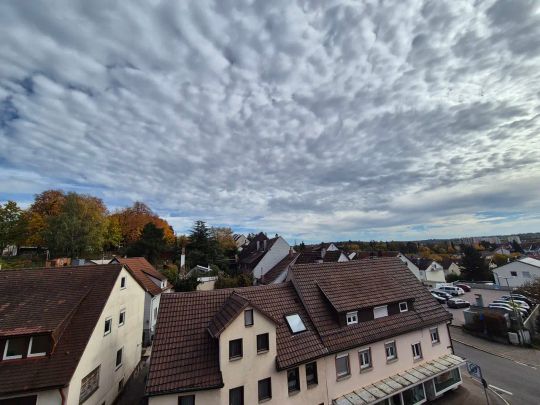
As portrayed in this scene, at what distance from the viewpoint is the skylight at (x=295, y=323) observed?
52.6ft

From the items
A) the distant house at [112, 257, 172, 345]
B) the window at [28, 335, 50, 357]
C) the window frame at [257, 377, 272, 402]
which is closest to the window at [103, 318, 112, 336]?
the window at [28, 335, 50, 357]

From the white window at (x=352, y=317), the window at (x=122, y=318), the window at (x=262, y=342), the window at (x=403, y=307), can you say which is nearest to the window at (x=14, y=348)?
the window at (x=122, y=318)

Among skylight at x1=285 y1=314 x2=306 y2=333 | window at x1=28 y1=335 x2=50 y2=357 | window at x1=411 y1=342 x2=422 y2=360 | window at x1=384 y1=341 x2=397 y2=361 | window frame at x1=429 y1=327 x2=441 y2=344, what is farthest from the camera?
window frame at x1=429 y1=327 x2=441 y2=344

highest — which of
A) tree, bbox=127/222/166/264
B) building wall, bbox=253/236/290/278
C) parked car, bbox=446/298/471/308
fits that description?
tree, bbox=127/222/166/264

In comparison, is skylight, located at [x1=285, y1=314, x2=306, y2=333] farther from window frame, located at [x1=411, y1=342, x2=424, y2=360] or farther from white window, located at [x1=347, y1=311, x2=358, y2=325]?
window frame, located at [x1=411, y1=342, x2=424, y2=360]

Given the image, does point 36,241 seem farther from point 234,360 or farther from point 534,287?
point 534,287

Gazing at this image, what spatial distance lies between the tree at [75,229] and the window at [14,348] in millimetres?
45581

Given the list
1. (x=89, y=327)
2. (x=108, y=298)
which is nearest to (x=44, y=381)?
(x=89, y=327)

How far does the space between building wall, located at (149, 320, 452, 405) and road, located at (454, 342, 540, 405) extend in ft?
28.8

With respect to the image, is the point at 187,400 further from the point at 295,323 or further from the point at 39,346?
the point at 39,346

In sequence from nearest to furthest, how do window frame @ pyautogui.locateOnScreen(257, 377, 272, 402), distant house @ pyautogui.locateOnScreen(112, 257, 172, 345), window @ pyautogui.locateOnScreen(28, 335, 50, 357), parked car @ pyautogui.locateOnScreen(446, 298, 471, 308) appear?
window @ pyautogui.locateOnScreen(28, 335, 50, 357) < window frame @ pyautogui.locateOnScreen(257, 377, 272, 402) < distant house @ pyautogui.locateOnScreen(112, 257, 172, 345) < parked car @ pyautogui.locateOnScreen(446, 298, 471, 308)

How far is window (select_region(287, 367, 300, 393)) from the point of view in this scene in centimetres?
1442

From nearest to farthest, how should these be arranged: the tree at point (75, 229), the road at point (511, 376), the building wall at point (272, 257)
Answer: the road at point (511, 376)
the building wall at point (272, 257)
the tree at point (75, 229)

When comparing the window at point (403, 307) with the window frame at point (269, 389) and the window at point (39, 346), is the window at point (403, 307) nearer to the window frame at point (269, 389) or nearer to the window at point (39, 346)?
the window frame at point (269, 389)
